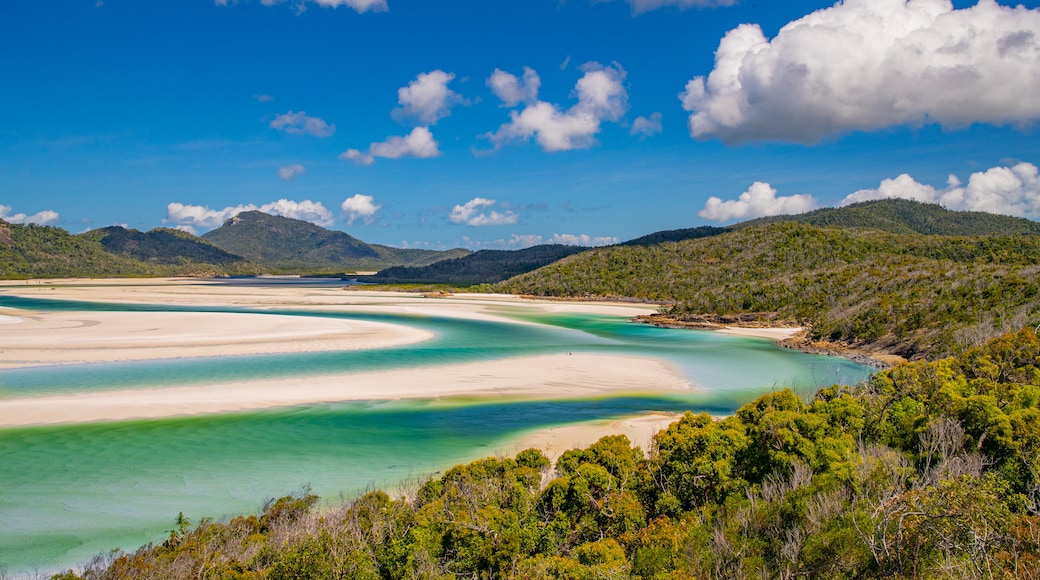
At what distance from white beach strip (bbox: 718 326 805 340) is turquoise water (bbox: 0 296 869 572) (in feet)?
50.9

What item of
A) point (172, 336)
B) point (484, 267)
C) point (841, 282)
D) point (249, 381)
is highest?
point (484, 267)

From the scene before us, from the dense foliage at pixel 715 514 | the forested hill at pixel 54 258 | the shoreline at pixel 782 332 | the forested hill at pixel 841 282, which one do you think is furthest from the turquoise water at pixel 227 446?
the forested hill at pixel 54 258

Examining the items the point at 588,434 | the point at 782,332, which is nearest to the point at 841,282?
the point at 782,332

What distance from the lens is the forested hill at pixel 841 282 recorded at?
35913 millimetres

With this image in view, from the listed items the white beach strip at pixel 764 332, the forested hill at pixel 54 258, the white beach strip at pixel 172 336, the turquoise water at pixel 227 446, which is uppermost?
the forested hill at pixel 54 258

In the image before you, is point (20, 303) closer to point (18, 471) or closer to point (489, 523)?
point (18, 471)

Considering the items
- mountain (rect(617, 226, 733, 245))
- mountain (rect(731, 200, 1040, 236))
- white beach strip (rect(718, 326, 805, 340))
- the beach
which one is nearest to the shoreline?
white beach strip (rect(718, 326, 805, 340))

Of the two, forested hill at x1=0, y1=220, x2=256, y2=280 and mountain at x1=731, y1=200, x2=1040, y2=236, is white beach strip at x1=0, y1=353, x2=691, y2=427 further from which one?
forested hill at x1=0, y1=220, x2=256, y2=280

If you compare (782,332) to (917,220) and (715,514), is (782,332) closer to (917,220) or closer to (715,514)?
(715,514)

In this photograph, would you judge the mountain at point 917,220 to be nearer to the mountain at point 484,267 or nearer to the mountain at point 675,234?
the mountain at point 675,234

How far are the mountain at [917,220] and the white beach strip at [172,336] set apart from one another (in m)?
115

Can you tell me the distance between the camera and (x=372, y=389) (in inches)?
989

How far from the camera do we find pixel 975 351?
22641 millimetres

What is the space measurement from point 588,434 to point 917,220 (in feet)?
560
